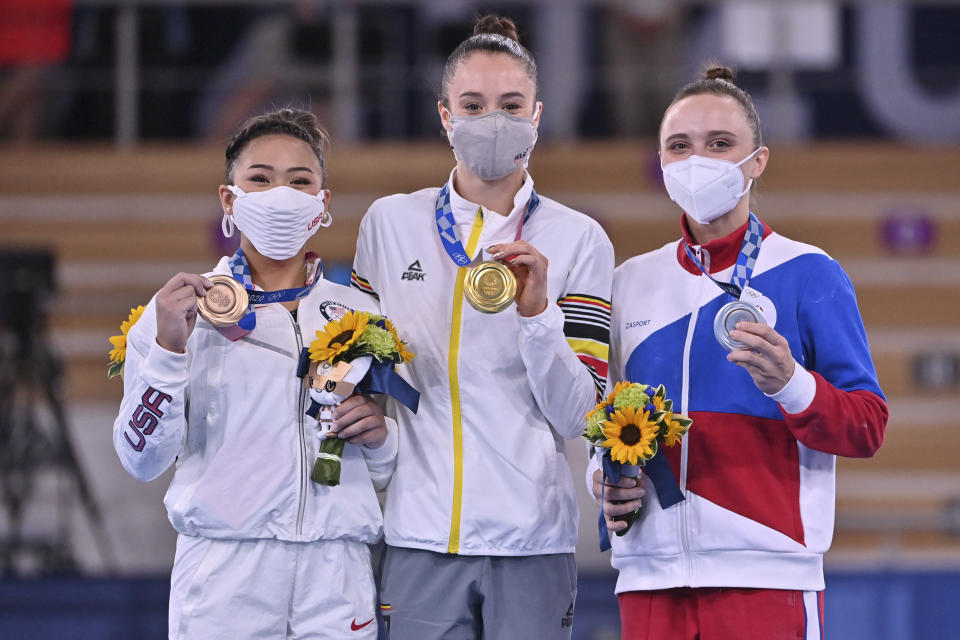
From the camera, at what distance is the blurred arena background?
30.2ft

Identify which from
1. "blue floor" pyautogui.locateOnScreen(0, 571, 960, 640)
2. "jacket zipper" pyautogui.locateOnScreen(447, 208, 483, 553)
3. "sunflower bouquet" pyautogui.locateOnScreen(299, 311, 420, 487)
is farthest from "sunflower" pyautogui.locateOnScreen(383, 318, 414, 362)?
"blue floor" pyautogui.locateOnScreen(0, 571, 960, 640)

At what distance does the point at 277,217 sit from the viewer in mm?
3307

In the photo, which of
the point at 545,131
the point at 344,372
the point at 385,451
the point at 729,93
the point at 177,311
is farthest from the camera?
the point at 545,131

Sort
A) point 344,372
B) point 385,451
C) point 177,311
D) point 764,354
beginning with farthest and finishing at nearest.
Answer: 1. point 385,451
2. point 344,372
3. point 177,311
4. point 764,354

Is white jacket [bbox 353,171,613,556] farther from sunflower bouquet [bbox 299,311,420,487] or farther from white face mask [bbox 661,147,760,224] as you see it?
white face mask [bbox 661,147,760,224]

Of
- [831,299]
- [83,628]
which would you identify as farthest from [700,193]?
[83,628]

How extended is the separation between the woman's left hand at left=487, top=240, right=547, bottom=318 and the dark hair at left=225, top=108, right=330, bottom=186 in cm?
69

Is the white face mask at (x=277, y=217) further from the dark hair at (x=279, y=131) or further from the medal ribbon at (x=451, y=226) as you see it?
the medal ribbon at (x=451, y=226)

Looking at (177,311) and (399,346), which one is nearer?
(177,311)

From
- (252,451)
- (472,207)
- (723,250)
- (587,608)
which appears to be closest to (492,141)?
(472,207)

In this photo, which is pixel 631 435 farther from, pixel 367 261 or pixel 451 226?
pixel 367 261

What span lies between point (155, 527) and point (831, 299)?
5200mm

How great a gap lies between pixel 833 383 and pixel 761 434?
226mm

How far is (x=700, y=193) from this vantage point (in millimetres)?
3297
